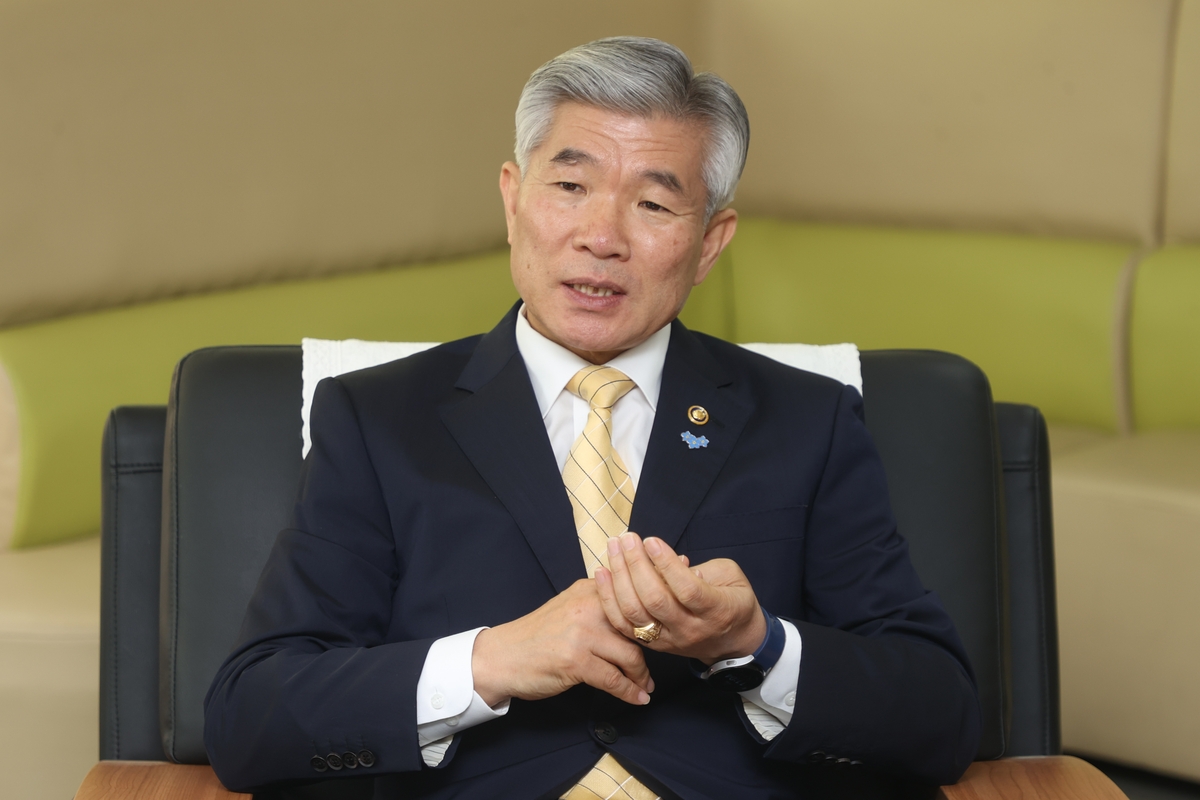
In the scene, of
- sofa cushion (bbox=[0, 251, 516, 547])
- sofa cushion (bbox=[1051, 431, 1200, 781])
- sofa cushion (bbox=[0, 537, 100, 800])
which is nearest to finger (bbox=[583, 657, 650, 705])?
sofa cushion (bbox=[0, 537, 100, 800])

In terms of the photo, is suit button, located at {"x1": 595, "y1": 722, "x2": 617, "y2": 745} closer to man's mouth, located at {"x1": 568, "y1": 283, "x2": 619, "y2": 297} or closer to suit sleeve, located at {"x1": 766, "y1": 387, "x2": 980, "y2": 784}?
suit sleeve, located at {"x1": 766, "y1": 387, "x2": 980, "y2": 784}

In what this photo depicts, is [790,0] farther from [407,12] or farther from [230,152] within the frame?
[230,152]

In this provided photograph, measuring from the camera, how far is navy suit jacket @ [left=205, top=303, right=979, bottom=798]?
1.40 metres

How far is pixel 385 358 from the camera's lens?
176 cm

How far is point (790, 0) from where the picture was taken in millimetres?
3262

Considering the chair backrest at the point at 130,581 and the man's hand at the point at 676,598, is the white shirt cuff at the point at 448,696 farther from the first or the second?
the chair backrest at the point at 130,581

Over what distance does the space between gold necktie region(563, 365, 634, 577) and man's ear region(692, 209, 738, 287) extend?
21 cm

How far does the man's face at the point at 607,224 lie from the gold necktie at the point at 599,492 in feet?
0.19

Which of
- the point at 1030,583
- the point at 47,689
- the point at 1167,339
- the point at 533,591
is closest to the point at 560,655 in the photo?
the point at 533,591

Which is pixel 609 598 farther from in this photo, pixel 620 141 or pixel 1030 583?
pixel 1030 583

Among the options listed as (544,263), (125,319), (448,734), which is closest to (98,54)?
(125,319)

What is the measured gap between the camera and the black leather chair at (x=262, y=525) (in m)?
1.60

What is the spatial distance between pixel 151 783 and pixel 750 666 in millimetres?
684

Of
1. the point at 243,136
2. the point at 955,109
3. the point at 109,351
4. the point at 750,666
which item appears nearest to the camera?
the point at 750,666
